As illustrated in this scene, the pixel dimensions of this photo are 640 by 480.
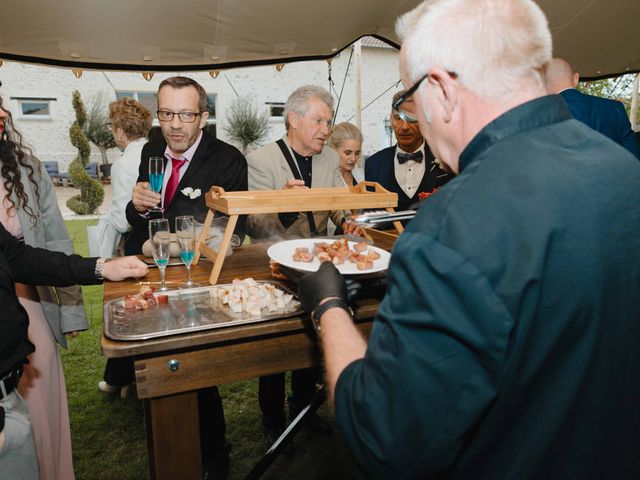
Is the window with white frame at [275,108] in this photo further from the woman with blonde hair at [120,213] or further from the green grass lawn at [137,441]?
the green grass lawn at [137,441]

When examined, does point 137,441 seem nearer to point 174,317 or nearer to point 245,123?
point 174,317

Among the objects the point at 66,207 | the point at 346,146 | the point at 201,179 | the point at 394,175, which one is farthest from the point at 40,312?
the point at 66,207

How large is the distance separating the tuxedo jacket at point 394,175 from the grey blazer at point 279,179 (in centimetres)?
50

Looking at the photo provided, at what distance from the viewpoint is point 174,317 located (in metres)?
1.57

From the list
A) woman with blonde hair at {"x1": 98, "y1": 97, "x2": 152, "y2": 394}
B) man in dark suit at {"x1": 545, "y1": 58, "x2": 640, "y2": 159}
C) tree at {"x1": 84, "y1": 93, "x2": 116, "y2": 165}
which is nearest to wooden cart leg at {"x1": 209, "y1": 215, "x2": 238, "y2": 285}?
woman with blonde hair at {"x1": 98, "y1": 97, "x2": 152, "y2": 394}

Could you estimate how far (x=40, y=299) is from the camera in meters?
2.25

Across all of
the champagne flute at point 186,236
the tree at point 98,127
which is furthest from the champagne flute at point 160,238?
the tree at point 98,127

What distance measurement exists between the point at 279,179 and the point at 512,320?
2704 mm

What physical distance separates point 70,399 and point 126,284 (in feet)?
7.40

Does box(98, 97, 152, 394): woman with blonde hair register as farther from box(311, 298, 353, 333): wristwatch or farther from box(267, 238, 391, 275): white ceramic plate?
box(311, 298, 353, 333): wristwatch

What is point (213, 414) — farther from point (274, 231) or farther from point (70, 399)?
point (70, 399)

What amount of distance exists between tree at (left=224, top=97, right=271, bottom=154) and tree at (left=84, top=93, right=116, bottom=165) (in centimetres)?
499

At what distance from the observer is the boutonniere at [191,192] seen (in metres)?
2.77

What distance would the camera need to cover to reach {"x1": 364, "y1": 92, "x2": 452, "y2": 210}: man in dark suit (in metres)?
3.83
